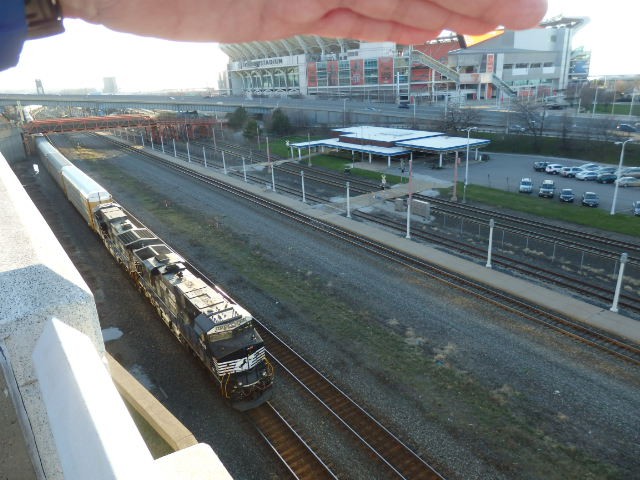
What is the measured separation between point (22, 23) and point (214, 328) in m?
Result: 15.6

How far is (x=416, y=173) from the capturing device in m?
56.1

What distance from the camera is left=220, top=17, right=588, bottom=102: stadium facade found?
10906 centimetres

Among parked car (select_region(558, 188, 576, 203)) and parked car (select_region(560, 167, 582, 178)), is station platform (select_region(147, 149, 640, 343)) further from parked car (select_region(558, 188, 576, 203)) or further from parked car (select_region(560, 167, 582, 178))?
parked car (select_region(560, 167, 582, 178))

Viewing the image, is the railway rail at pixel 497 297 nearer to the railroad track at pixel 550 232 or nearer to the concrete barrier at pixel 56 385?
the railroad track at pixel 550 232

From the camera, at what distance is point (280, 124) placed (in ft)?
292

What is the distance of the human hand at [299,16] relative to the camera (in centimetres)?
270

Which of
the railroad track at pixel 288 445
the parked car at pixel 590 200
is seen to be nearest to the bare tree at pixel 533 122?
the parked car at pixel 590 200

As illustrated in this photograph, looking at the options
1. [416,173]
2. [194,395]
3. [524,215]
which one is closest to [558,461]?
[194,395]

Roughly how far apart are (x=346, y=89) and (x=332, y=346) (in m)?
114

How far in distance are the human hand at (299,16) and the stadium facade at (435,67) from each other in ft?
332

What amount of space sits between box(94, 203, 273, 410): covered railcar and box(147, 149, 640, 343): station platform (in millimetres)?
14746

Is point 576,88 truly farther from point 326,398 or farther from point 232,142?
point 326,398

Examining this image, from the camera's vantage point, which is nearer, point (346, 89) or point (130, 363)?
point (130, 363)

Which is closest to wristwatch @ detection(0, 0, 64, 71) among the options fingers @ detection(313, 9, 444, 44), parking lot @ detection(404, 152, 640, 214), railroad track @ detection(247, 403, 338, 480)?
fingers @ detection(313, 9, 444, 44)
